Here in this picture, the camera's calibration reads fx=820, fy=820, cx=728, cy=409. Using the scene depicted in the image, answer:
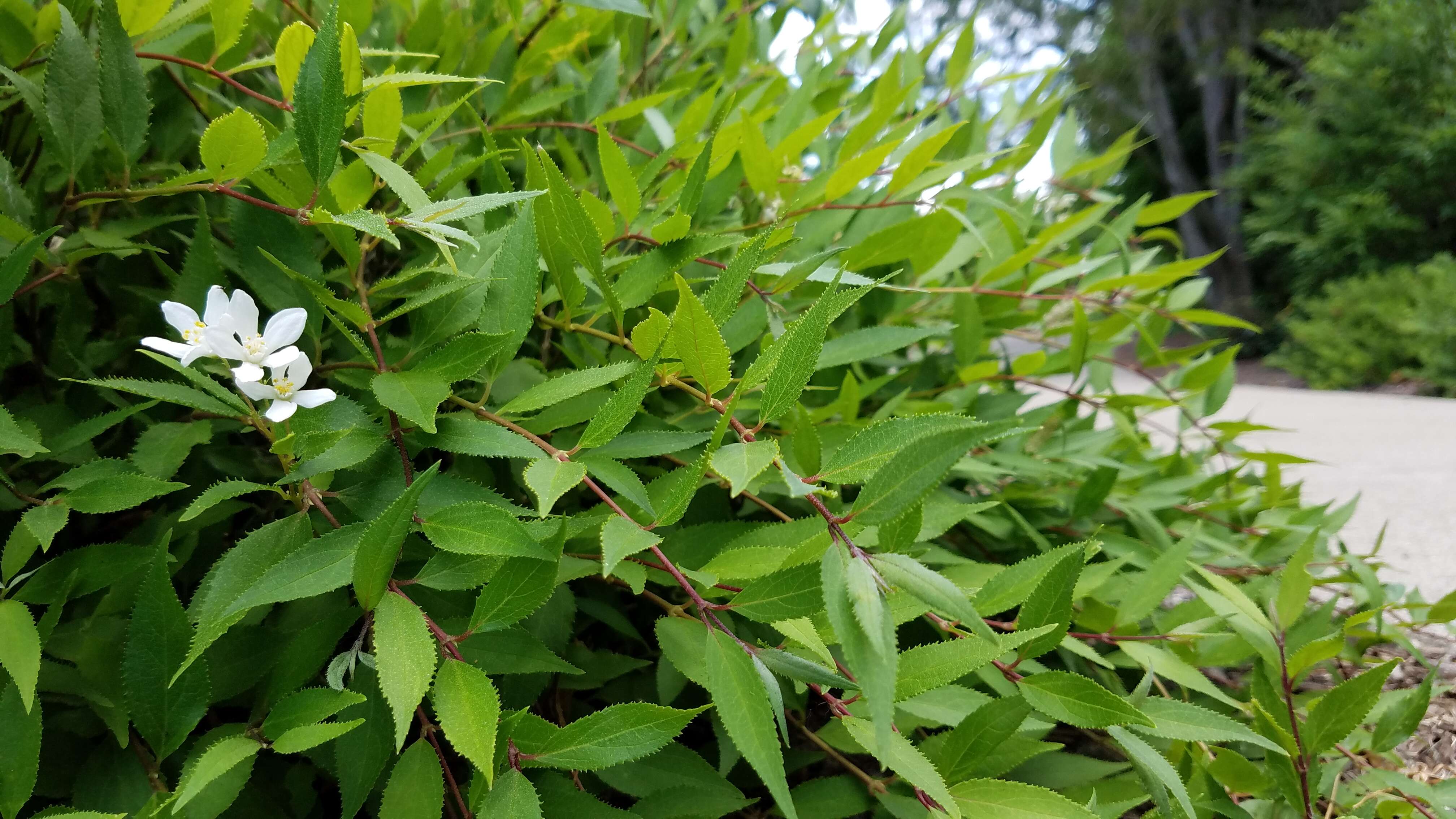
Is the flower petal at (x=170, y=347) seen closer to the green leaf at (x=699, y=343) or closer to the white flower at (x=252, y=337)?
the white flower at (x=252, y=337)

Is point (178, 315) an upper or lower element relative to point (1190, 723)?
upper

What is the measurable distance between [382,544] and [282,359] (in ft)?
0.30

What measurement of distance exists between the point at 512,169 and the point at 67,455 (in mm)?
382

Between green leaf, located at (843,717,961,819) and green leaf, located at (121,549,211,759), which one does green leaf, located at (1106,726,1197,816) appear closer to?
green leaf, located at (843,717,961,819)

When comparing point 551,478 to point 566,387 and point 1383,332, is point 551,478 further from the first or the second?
point 1383,332

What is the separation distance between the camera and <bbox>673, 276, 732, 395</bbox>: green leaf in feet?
1.19

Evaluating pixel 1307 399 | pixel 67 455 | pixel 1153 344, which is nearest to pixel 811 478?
pixel 67 455

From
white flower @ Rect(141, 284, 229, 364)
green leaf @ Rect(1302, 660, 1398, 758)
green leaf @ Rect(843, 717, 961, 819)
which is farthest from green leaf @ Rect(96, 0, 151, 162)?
green leaf @ Rect(1302, 660, 1398, 758)

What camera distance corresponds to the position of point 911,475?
1.06 feet

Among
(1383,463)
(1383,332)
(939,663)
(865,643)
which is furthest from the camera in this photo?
(1383,332)

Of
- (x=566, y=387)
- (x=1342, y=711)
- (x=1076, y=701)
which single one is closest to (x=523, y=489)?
(x=566, y=387)

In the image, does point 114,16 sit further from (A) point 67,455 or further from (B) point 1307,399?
(B) point 1307,399

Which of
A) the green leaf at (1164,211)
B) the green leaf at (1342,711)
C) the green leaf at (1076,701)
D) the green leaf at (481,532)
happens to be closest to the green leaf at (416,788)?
the green leaf at (481,532)

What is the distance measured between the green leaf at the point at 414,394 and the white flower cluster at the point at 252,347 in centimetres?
2
